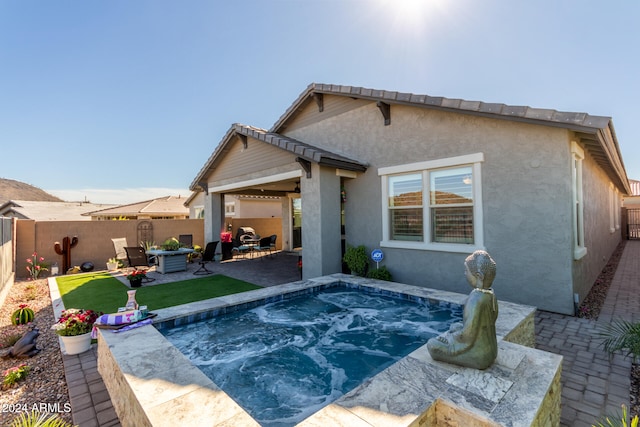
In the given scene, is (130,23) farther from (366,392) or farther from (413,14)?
(366,392)

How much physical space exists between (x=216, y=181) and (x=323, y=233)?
7972 millimetres

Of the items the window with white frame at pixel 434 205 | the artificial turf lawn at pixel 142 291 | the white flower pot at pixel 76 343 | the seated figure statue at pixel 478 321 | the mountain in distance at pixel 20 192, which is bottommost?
the artificial turf lawn at pixel 142 291

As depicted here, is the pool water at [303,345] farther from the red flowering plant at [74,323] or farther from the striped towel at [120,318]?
the red flowering plant at [74,323]

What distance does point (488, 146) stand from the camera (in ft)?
21.7

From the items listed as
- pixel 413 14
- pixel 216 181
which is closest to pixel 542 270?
pixel 413 14

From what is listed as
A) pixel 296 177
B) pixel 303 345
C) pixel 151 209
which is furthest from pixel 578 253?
pixel 151 209

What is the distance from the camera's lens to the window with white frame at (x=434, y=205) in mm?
6984

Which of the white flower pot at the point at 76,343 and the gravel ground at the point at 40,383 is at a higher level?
the white flower pot at the point at 76,343

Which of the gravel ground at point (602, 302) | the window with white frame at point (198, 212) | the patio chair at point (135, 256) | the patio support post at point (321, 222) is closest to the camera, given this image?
the gravel ground at point (602, 302)

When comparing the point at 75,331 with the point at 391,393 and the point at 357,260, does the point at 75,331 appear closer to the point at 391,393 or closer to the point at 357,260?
the point at 391,393

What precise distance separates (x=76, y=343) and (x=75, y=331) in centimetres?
19

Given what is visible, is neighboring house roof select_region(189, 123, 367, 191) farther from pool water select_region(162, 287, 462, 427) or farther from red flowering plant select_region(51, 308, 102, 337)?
red flowering plant select_region(51, 308, 102, 337)

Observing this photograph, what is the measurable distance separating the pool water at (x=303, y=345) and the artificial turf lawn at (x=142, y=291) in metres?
2.87

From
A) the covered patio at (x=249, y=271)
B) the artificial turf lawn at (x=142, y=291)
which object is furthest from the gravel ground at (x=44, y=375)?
the covered patio at (x=249, y=271)
